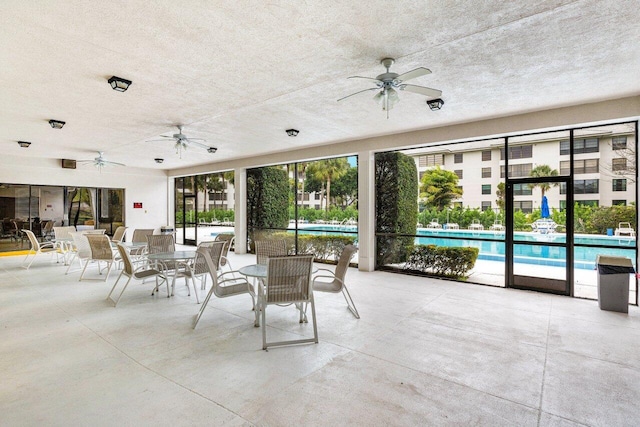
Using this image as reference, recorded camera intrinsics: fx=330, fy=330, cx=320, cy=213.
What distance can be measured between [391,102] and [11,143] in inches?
350

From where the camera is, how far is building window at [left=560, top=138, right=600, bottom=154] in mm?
5199

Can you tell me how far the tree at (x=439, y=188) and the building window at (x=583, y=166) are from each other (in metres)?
1.76

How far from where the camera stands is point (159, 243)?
572 centimetres

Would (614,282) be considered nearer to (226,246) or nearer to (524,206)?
(524,206)

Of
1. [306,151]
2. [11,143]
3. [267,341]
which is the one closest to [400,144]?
[306,151]

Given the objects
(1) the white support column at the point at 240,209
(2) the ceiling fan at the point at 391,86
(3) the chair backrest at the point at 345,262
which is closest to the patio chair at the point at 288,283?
(3) the chair backrest at the point at 345,262

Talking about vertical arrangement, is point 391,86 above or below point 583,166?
above

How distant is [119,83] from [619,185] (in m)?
7.06

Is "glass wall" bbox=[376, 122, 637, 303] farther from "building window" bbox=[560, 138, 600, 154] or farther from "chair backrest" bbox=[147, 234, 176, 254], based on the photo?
"chair backrest" bbox=[147, 234, 176, 254]

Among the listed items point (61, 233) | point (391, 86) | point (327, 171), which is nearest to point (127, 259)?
point (391, 86)

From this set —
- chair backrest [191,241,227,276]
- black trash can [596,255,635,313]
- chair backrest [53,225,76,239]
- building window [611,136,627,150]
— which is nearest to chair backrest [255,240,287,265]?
chair backrest [191,241,227,276]

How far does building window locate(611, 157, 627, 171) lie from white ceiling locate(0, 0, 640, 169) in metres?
1.04

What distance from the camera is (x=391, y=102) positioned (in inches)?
148

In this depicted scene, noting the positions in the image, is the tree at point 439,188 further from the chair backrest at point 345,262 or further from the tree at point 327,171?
the chair backrest at point 345,262
